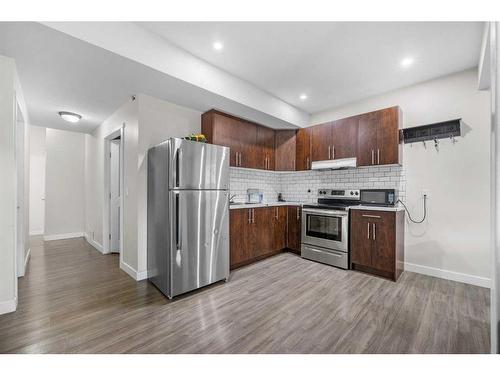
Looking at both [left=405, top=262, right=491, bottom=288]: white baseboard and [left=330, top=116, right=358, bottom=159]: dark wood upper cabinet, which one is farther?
[left=330, top=116, right=358, bottom=159]: dark wood upper cabinet

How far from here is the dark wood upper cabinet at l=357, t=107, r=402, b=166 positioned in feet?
10.1

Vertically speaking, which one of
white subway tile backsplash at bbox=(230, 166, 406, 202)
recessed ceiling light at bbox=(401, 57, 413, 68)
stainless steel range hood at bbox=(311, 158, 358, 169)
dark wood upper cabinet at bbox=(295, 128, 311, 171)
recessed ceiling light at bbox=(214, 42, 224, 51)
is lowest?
white subway tile backsplash at bbox=(230, 166, 406, 202)

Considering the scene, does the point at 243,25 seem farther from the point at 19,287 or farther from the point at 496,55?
the point at 19,287

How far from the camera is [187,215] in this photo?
7.89 feet

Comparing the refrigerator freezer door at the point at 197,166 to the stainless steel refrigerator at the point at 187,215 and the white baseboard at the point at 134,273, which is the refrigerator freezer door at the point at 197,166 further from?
the white baseboard at the point at 134,273

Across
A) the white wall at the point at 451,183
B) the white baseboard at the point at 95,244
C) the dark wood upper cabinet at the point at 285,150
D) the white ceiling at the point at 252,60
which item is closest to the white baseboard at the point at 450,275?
the white wall at the point at 451,183

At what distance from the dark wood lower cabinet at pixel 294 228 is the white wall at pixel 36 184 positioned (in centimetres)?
620

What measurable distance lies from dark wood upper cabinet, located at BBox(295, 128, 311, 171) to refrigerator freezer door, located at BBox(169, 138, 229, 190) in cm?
183

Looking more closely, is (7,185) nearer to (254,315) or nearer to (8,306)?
(8,306)

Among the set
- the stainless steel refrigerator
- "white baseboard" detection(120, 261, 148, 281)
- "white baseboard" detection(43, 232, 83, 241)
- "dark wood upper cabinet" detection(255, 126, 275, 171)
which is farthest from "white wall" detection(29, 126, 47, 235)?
"dark wood upper cabinet" detection(255, 126, 275, 171)

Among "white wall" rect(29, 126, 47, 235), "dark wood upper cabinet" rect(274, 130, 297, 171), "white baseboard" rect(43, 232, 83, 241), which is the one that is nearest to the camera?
"dark wood upper cabinet" rect(274, 130, 297, 171)

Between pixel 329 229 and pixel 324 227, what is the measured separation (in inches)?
3.4

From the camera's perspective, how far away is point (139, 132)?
2.80m

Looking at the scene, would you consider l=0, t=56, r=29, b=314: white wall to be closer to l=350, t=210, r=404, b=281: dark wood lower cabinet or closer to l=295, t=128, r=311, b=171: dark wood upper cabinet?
l=295, t=128, r=311, b=171: dark wood upper cabinet
